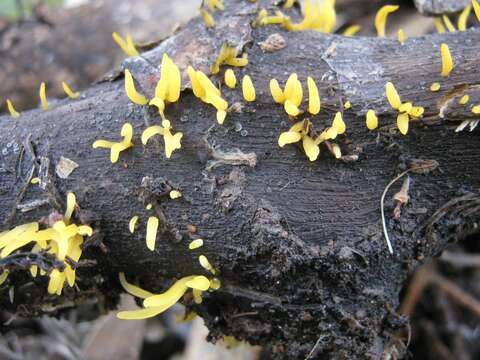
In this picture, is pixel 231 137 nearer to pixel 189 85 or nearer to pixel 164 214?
pixel 189 85

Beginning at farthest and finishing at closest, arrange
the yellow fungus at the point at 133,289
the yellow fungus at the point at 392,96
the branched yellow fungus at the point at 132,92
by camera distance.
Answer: the yellow fungus at the point at 133,289 < the branched yellow fungus at the point at 132,92 < the yellow fungus at the point at 392,96

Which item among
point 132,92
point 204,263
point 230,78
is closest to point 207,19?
point 230,78

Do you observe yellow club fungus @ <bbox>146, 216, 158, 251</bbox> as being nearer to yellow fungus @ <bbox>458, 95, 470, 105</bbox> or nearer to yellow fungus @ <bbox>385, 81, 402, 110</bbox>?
yellow fungus @ <bbox>385, 81, 402, 110</bbox>

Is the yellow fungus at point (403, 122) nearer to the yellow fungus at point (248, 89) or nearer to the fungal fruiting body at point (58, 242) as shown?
the yellow fungus at point (248, 89)

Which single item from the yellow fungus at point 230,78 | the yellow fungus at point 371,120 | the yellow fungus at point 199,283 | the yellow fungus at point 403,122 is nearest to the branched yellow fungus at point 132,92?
the yellow fungus at point 230,78

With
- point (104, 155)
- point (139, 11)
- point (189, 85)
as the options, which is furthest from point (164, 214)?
point (139, 11)

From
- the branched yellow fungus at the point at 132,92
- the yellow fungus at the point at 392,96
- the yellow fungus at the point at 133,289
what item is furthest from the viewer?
the yellow fungus at the point at 133,289
